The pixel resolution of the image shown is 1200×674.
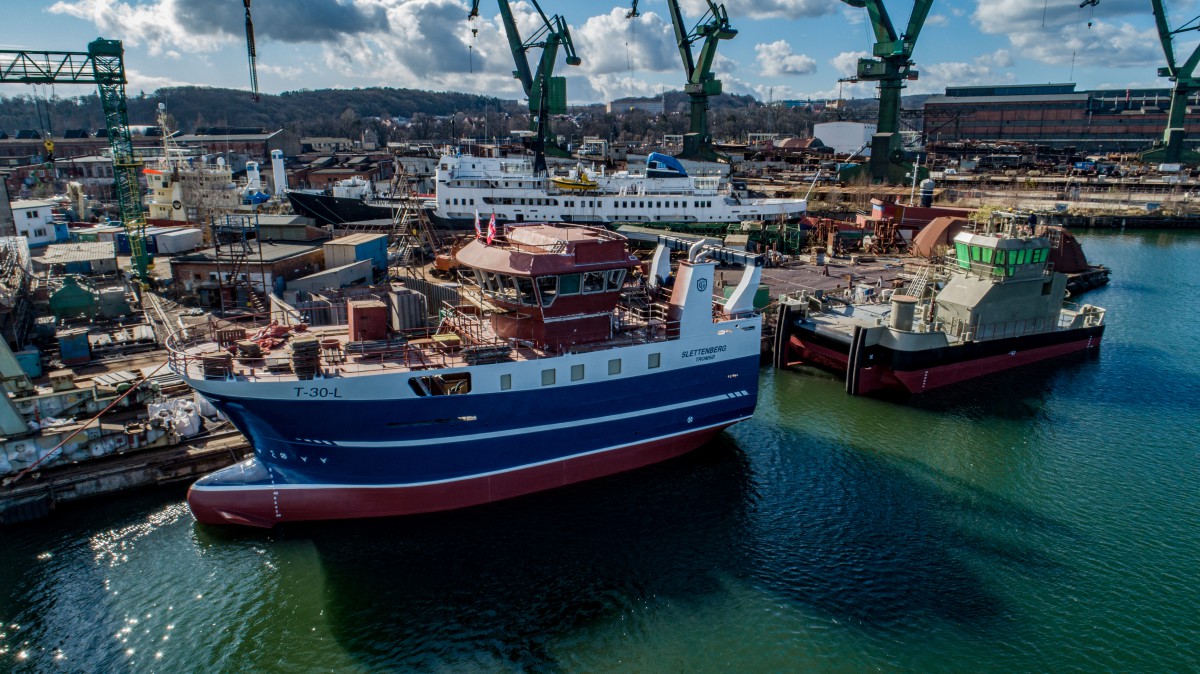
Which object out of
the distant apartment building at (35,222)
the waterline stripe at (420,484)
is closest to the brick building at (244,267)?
the waterline stripe at (420,484)

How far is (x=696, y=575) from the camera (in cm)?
1636

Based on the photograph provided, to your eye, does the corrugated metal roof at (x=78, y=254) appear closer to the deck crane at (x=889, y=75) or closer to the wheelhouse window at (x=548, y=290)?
the wheelhouse window at (x=548, y=290)

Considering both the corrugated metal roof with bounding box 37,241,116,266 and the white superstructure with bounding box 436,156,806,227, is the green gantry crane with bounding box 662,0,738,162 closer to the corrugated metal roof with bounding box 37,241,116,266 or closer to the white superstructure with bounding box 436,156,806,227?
the white superstructure with bounding box 436,156,806,227

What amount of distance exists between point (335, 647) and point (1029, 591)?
1604cm

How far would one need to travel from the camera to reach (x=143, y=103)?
636ft

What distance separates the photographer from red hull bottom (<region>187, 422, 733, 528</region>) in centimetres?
1750

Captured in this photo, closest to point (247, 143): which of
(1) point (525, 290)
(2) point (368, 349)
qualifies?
(2) point (368, 349)

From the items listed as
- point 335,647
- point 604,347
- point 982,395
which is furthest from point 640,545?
point 982,395

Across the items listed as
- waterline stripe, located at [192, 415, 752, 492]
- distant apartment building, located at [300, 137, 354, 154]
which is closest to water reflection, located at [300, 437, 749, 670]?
waterline stripe, located at [192, 415, 752, 492]

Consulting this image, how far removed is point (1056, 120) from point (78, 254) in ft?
475

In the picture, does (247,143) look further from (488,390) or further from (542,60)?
(488,390)

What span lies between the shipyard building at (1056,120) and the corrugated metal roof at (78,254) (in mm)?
129723

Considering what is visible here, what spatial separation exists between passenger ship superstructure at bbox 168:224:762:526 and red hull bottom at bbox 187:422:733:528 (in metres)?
0.04

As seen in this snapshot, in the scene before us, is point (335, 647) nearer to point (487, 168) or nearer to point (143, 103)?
point (487, 168)
